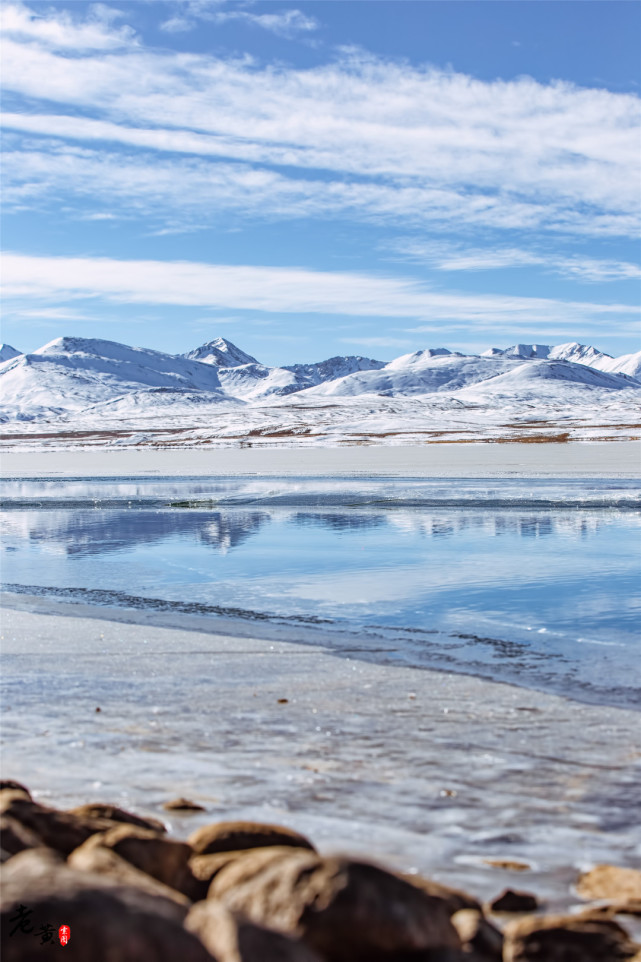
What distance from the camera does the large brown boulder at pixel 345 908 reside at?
275cm

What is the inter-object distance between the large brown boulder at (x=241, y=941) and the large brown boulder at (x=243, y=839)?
2.43ft

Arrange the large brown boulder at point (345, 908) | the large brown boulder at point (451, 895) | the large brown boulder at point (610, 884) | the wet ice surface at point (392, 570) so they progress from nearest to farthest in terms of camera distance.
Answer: the large brown boulder at point (345, 908) → the large brown boulder at point (451, 895) → the large brown boulder at point (610, 884) → the wet ice surface at point (392, 570)

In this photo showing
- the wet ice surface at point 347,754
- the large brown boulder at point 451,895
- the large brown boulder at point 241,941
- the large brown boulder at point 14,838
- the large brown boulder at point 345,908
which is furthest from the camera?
the wet ice surface at point 347,754

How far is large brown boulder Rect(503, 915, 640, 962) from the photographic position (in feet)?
9.45

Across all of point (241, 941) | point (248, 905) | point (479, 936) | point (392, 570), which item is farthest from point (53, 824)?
point (392, 570)

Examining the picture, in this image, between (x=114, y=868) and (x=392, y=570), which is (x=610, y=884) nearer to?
(x=114, y=868)

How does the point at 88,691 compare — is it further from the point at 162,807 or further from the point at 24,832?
the point at 24,832

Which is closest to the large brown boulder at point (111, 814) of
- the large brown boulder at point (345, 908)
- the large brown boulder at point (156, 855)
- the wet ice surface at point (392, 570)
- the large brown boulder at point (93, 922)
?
the large brown boulder at point (156, 855)

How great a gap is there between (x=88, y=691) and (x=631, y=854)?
3.86 m

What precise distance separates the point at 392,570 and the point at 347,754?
678 cm

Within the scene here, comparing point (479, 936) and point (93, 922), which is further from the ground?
point (93, 922)

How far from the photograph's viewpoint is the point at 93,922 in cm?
246

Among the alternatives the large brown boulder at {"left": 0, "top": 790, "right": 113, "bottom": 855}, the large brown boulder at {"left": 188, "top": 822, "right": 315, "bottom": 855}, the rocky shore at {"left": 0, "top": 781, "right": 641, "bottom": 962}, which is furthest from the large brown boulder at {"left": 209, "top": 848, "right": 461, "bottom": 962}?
the large brown boulder at {"left": 0, "top": 790, "right": 113, "bottom": 855}

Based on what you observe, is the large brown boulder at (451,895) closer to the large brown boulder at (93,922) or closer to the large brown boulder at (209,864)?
the large brown boulder at (209,864)
